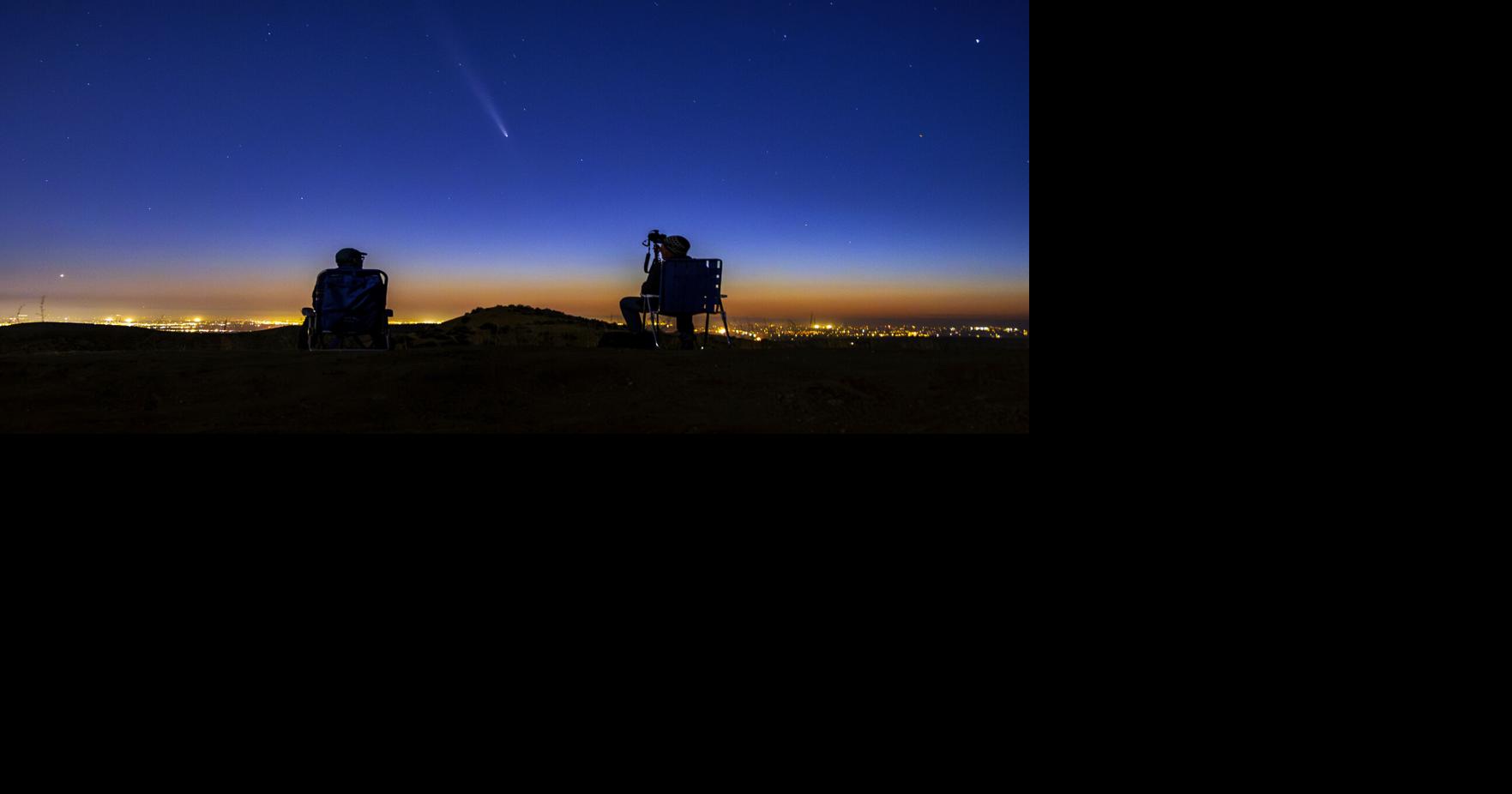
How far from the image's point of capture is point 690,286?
10.3 m

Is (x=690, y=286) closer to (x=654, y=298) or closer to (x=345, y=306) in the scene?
(x=654, y=298)

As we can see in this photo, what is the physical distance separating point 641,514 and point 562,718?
985mm

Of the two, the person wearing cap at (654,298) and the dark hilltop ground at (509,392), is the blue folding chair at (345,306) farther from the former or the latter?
the person wearing cap at (654,298)

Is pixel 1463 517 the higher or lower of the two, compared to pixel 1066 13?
lower

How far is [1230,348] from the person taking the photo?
1203 mm

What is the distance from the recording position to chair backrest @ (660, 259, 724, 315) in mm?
10203

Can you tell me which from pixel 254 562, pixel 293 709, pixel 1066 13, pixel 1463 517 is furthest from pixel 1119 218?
pixel 254 562

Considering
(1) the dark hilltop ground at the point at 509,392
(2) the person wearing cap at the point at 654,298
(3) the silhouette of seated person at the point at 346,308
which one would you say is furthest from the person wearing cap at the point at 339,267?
(2) the person wearing cap at the point at 654,298

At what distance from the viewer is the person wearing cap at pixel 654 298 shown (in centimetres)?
1045

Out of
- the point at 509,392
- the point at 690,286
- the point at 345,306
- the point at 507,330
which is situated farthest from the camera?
the point at 507,330

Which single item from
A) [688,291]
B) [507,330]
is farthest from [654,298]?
[507,330]

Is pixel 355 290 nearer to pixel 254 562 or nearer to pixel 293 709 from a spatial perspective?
pixel 254 562

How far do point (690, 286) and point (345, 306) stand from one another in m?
5.14

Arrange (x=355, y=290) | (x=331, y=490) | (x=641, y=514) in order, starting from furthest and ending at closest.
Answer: (x=355, y=290) < (x=331, y=490) < (x=641, y=514)
